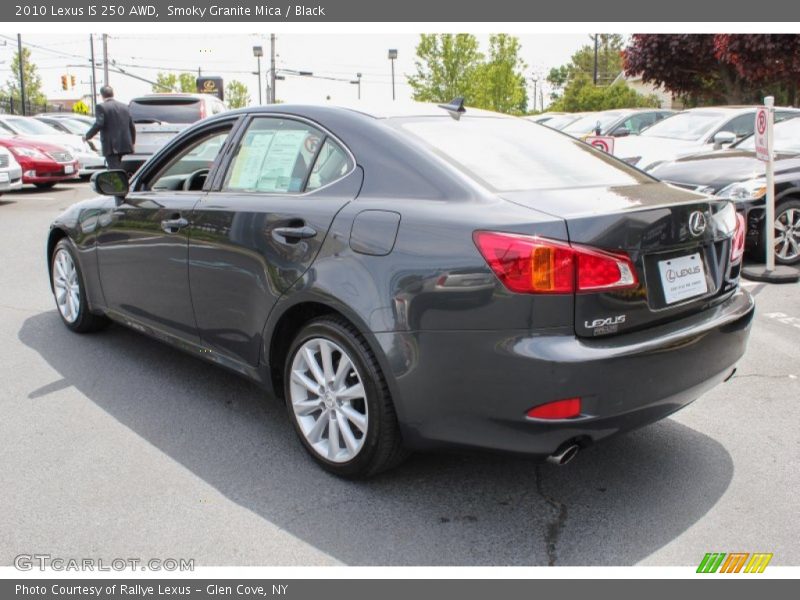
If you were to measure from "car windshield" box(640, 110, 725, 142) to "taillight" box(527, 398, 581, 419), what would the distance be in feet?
32.0

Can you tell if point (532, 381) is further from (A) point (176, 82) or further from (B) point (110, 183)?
(A) point (176, 82)

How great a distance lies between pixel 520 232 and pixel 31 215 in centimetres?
1100

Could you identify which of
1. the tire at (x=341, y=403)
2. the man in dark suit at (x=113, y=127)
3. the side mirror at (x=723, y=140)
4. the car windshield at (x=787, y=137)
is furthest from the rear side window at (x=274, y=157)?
the man in dark suit at (x=113, y=127)

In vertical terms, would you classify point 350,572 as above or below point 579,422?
below

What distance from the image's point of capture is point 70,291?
5.46 meters

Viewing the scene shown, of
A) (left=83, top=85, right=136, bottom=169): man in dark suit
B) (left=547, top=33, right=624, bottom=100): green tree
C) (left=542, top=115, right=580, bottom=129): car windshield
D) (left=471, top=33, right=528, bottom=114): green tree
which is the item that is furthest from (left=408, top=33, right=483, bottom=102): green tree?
(left=547, top=33, right=624, bottom=100): green tree

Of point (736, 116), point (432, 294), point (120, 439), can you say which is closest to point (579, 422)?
point (432, 294)

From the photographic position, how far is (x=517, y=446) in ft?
9.12

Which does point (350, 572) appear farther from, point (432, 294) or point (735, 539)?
point (735, 539)

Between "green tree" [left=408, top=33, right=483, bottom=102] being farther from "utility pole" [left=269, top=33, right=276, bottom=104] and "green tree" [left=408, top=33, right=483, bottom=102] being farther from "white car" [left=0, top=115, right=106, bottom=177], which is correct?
"white car" [left=0, top=115, right=106, bottom=177]

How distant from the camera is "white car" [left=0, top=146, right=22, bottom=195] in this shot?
13.2 m

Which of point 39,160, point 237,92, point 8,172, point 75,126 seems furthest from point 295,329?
point 237,92

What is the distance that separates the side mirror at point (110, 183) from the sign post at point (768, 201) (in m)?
5.47

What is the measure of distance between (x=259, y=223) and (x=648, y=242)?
170 cm
